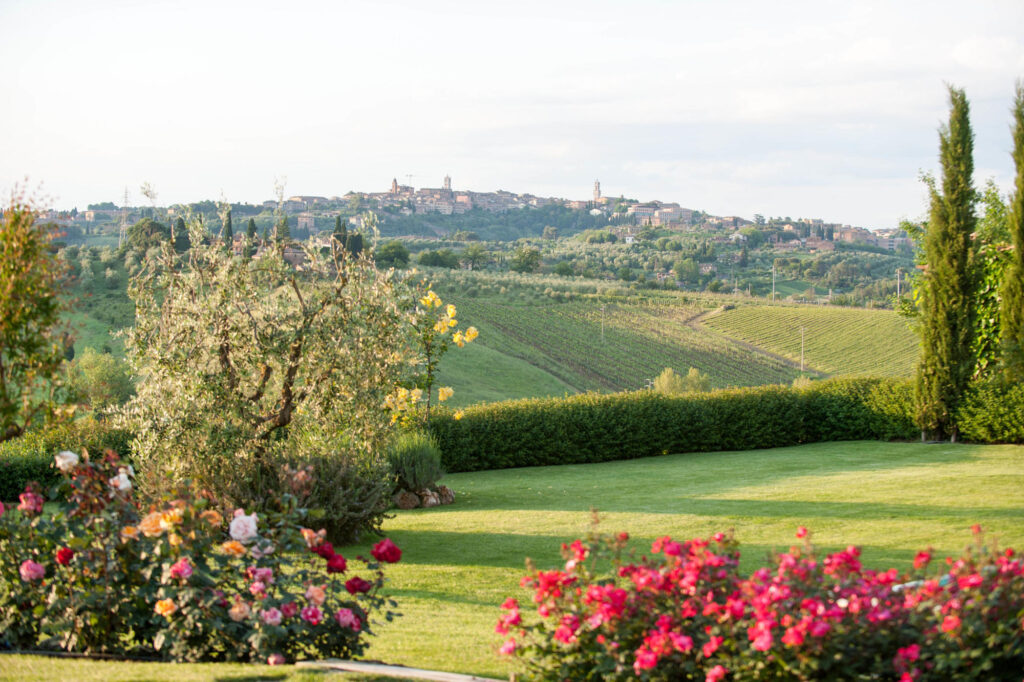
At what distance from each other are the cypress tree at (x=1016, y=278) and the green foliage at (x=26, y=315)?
42.1 ft

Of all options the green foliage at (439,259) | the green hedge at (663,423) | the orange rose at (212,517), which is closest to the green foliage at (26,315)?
the orange rose at (212,517)

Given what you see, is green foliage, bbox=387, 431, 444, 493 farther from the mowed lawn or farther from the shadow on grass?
the shadow on grass

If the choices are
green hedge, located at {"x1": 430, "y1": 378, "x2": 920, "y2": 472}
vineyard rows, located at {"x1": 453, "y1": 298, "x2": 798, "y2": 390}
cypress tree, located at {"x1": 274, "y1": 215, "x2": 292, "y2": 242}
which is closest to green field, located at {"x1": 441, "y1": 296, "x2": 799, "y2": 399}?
vineyard rows, located at {"x1": 453, "y1": 298, "x2": 798, "y2": 390}

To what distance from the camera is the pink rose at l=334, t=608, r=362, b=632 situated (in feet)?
14.1

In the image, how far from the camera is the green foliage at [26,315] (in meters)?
5.07

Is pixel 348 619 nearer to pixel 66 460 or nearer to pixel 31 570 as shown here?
pixel 31 570

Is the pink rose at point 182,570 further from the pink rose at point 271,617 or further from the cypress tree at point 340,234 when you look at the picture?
the cypress tree at point 340,234

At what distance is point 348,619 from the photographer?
4312mm

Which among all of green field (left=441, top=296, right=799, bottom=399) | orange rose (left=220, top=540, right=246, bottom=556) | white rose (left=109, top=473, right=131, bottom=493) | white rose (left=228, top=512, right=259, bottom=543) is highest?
white rose (left=109, top=473, right=131, bottom=493)

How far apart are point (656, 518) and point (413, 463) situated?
11.4 feet

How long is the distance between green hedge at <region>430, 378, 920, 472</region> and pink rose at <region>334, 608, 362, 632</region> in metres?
10.3

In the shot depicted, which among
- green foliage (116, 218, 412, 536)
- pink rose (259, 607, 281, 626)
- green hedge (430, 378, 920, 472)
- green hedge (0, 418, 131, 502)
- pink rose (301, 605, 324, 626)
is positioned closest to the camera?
pink rose (259, 607, 281, 626)

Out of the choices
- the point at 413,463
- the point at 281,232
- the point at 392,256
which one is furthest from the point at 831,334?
the point at 281,232

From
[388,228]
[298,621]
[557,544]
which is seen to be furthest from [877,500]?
[388,228]
